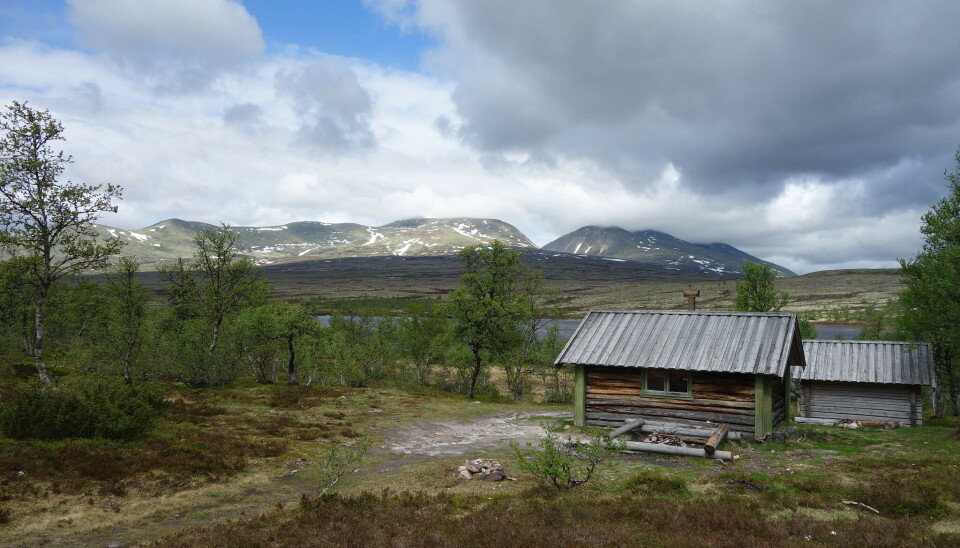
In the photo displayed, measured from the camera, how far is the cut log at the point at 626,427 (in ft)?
69.6

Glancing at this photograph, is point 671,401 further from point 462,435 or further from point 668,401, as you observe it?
point 462,435

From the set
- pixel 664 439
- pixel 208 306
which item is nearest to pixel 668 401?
pixel 664 439

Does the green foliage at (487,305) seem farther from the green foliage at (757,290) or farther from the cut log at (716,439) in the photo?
the green foliage at (757,290)

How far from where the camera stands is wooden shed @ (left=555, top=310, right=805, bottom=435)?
854 inches

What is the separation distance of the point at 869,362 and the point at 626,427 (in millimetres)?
20981

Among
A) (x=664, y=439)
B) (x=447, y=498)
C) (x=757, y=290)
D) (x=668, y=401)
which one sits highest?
(x=757, y=290)

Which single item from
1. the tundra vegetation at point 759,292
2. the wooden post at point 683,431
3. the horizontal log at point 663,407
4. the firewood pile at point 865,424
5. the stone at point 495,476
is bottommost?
the firewood pile at point 865,424

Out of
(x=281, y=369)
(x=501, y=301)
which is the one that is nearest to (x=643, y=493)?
(x=501, y=301)

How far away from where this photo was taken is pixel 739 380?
2195 centimetres

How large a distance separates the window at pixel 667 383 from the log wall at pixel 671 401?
0.22 metres

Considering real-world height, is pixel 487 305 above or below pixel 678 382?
above

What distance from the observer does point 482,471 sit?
1593 cm

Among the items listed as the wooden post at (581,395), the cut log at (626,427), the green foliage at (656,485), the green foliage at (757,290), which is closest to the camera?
the green foliage at (656,485)

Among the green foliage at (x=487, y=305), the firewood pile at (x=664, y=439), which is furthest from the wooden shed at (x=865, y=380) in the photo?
the green foliage at (x=487, y=305)
